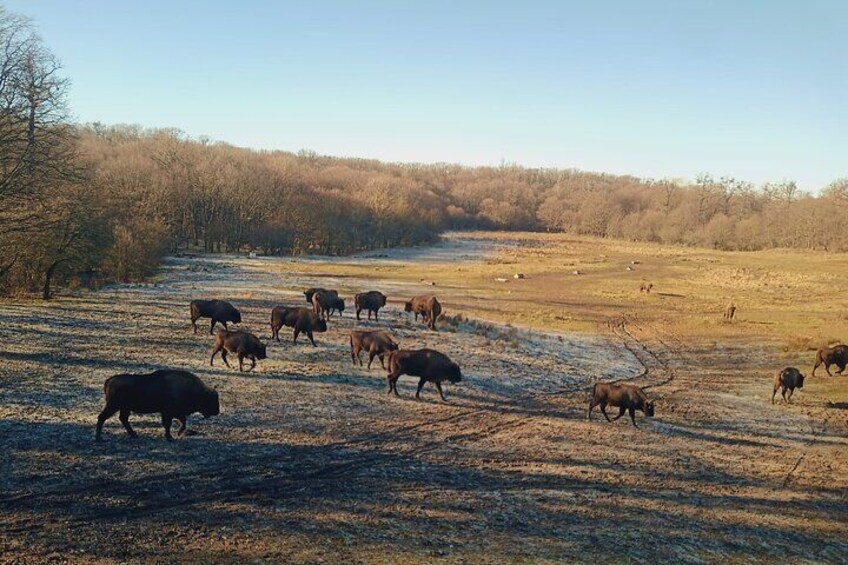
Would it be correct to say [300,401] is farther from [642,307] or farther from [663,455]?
[642,307]

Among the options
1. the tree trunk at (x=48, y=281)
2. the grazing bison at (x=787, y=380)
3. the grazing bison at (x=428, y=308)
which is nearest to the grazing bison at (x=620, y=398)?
the grazing bison at (x=787, y=380)

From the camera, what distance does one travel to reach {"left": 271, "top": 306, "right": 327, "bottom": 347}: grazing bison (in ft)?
85.6

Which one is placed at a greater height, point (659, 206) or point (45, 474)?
point (659, 206)

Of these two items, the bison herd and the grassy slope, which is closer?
the bison herd

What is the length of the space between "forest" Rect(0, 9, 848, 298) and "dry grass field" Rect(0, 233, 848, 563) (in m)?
4.51

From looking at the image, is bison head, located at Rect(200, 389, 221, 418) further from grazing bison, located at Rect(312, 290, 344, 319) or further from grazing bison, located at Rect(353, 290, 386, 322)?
grazing bison, located at Rect(353, 290, 386, 322)

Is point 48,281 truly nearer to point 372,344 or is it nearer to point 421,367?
point 372,344

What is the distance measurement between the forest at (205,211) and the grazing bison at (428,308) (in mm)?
18640

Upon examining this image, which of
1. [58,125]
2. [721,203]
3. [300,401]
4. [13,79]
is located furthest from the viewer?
[721,203]

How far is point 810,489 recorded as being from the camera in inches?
619

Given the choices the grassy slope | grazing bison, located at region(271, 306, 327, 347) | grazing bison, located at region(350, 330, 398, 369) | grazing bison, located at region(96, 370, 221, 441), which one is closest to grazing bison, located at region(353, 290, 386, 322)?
grazing bison, located at region(271, 306, 327, 347)

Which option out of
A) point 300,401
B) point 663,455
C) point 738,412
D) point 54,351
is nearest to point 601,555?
point 663,455

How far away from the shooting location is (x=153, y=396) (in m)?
14.5

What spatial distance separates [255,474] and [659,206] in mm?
194505
